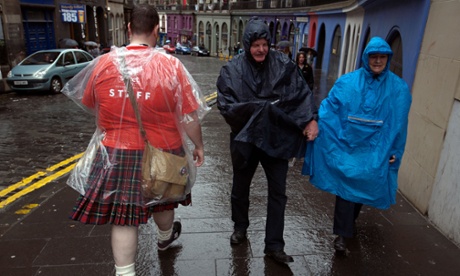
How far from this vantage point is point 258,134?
2602 millimetres

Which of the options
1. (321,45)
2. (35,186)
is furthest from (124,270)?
(321,45)

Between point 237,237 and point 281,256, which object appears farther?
point 237,237

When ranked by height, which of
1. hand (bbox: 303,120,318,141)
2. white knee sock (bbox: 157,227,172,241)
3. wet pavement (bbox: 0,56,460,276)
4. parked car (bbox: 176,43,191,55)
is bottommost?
parked car (bbox: 176,43,191,55)

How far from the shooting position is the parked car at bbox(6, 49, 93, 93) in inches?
477

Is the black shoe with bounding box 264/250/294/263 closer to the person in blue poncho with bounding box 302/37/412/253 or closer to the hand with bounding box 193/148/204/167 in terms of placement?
the person in blue poncho with bounding box 302/37/412/253

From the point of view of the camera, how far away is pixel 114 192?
2.31 metres

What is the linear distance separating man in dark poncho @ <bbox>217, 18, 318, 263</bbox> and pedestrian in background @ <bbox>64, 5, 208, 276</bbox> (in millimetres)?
385

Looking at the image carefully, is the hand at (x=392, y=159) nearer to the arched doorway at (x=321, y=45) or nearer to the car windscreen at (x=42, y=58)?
the car windscreen at (x=42, y=58)

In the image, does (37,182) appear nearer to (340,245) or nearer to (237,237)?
(237,237)

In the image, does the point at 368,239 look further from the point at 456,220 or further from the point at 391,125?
the point at 391,125

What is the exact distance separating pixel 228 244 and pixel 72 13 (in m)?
20.8

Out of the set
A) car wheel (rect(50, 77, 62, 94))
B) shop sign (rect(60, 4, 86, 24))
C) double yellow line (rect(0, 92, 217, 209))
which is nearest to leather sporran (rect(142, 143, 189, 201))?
double yellow line (rect(0, 92, 217, 209))

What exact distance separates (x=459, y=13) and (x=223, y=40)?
46.3 metres

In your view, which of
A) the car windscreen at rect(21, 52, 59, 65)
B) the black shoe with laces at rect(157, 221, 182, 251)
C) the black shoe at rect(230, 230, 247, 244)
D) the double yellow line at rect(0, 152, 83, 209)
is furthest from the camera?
the car windscreen at rect(21, 52, 59, 65)
